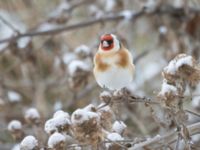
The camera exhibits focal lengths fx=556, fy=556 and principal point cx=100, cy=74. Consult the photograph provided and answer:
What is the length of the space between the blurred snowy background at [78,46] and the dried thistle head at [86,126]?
82 cm

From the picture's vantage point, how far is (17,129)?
1.78m

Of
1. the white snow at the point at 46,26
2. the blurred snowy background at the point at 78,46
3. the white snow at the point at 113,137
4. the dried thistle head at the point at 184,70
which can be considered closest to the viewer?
the dried thistle head at the point at 184,70

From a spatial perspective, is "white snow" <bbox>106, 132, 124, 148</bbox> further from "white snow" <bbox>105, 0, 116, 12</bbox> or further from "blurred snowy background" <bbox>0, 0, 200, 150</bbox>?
"white snow" <bbox>105, 0, 116, 12</bbox>

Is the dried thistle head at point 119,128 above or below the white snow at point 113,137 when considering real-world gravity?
above

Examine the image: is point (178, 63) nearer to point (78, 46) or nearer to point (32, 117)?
point (32, 117)

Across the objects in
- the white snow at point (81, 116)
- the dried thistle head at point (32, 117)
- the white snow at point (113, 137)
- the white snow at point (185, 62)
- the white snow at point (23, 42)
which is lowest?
the white snow at point (113, 137)

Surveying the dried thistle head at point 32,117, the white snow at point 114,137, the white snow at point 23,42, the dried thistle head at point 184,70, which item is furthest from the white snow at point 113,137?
the white snow at point 23,42

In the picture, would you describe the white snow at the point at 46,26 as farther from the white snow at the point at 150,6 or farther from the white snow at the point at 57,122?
the white snow at the point at 57,122

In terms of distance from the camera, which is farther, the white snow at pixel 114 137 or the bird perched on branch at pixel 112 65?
the bird perched on branch at pixel 112 65

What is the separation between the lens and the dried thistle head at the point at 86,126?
1.25 metres

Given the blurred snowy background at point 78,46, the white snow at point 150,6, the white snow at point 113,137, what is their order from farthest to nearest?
the white snow at point 150,6, the blurred snowy background at point 78,46, the white snow at point 113,137

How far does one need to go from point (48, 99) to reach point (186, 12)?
4.24 ft

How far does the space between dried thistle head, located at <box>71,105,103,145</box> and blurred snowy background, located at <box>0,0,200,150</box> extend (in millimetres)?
820

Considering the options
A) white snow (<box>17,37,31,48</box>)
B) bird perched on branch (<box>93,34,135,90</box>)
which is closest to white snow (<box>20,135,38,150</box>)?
bird perched on branch (<box>93,34,135,90</box>)
